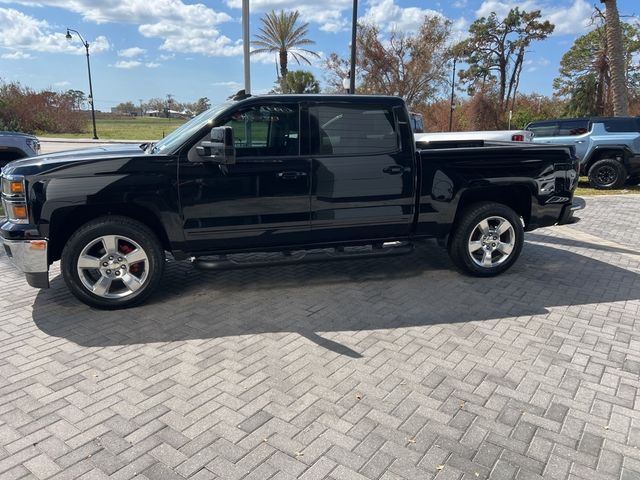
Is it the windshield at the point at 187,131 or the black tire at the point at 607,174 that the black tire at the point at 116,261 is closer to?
the windshield at the point at 187,131

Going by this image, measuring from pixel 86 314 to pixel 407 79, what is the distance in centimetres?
3231

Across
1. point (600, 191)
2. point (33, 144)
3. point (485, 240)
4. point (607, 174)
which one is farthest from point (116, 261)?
point (607, 174)

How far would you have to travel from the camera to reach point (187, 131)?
4801 mm

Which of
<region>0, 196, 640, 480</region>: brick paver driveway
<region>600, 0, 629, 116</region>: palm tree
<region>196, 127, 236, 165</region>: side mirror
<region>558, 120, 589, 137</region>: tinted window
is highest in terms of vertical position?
<region>600, 0, 629, 116</region>: palm tree

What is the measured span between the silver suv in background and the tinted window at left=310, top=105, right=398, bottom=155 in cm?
660

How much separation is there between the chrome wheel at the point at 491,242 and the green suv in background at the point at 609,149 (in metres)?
8.18

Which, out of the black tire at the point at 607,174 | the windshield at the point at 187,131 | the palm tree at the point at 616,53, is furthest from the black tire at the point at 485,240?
the palm tree at the point at 616,53

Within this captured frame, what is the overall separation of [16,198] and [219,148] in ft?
5.95

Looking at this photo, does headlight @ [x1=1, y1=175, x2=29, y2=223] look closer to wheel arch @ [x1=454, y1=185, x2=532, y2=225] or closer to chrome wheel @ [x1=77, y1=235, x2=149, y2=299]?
chrome wheel @ [x1=77, y1=235, x2=149, y2=299]

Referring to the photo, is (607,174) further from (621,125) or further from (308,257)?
(308,257)

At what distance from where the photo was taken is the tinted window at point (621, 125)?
41.0 ft

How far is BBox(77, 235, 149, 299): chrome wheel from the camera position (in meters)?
4.40

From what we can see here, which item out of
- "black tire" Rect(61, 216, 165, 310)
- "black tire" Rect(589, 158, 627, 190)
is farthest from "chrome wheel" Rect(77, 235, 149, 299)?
"black tire" Rect(589, 158, 627, 190)

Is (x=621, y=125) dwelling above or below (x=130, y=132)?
below
